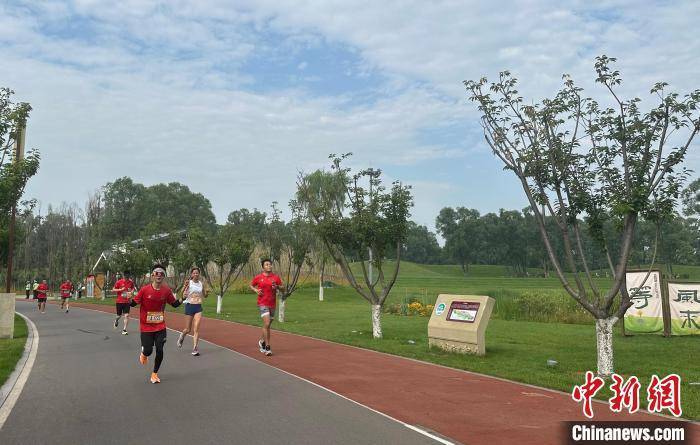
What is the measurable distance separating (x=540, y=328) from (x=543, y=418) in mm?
14536

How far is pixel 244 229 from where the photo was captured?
110 ft

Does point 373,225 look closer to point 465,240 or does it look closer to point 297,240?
point 297,240

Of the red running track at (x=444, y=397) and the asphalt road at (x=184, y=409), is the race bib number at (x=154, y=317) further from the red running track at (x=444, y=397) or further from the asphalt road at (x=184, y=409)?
the red running track at (x=444, y=397)

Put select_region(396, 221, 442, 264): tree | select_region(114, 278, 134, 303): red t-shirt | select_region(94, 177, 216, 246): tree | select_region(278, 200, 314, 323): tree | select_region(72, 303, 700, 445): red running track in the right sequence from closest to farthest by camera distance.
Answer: select_region(72, 303, 700, 445): red running track → select_region(114, 278, 134, 303): red t-shirt → select_region(278, 200, 314, 323): tree → select_region(94, 177, 216, 246): tree → select_region(396, 221, 442, 264): tree

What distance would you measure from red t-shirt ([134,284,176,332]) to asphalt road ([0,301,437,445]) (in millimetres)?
941

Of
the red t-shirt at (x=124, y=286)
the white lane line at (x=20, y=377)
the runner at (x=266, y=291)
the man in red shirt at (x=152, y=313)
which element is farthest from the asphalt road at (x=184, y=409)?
the red t-shirt at (x=124, y=286)

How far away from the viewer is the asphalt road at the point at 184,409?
611 cm

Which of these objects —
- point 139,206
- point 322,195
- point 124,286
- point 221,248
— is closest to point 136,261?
point 221,248

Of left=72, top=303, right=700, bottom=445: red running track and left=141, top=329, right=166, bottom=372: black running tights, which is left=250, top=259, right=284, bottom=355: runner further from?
left=141, top=329, right=166, bottom=372: black running tights

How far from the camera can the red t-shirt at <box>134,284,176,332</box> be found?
9.64 metres

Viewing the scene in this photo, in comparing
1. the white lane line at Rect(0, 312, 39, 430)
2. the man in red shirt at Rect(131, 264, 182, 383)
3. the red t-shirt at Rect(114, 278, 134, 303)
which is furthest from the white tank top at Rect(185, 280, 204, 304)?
the red t-shirt at Rect(114, 278, 134, 303)

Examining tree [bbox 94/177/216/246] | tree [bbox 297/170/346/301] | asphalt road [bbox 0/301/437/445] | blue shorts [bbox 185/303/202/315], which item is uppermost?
tree [bbox 94/177/216/246]

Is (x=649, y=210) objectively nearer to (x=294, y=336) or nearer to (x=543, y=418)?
(x=543, y=418)

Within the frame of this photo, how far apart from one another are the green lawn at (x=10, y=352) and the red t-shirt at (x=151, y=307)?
7.94 feet
